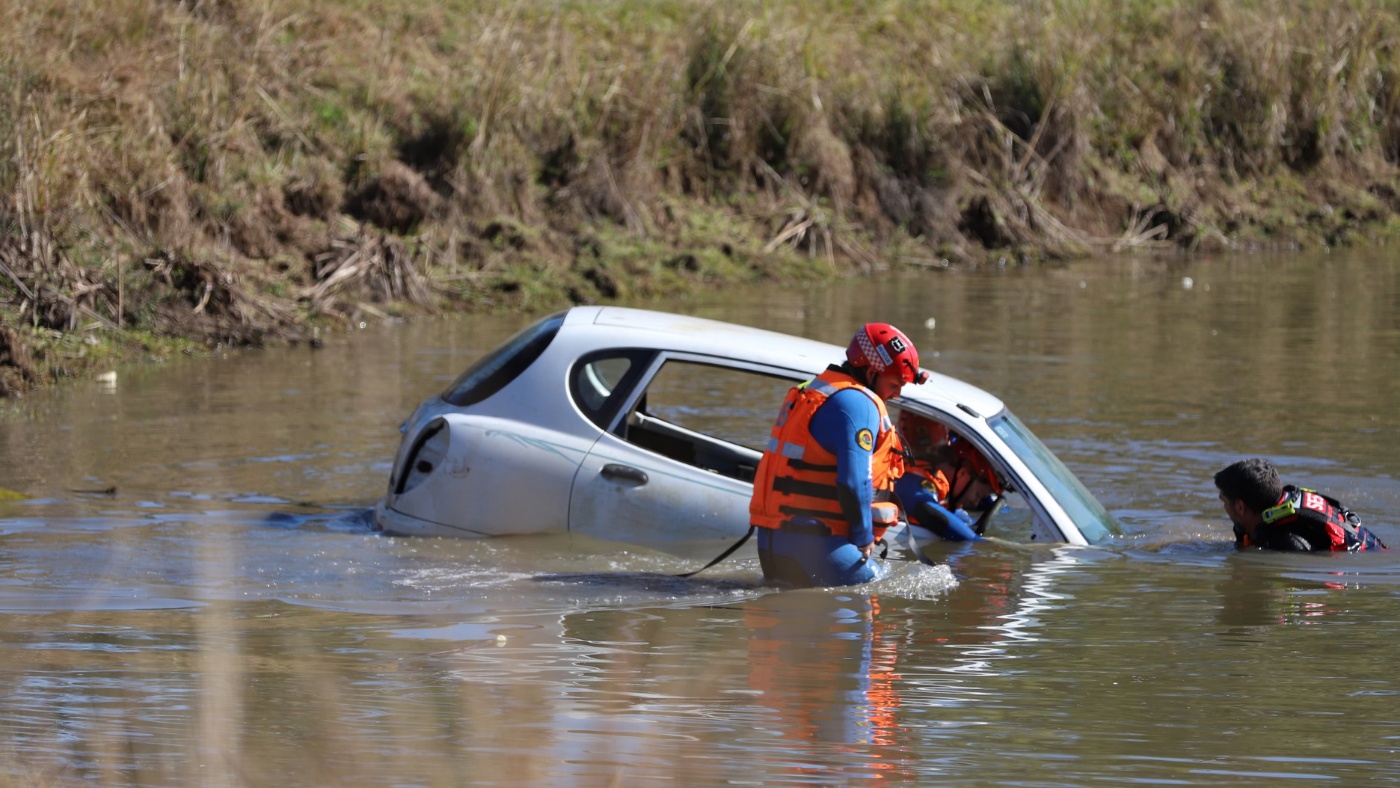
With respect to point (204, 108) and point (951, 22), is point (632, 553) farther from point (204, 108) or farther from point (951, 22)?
point (951, 22)

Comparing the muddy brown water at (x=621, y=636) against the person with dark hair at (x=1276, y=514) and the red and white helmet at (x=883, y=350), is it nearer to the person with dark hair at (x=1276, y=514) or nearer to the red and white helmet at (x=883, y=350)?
the person with dark hair at (x=1276, y=514)

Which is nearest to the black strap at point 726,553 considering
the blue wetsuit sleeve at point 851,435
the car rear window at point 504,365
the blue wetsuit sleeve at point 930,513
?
the blue wetsuit sleeve at point 851,435

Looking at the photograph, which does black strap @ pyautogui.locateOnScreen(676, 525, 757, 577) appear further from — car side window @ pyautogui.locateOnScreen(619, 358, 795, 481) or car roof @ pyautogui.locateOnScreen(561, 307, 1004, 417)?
car roof @ pyautogui.locateOnScreen(561, 307, 1004, 417)

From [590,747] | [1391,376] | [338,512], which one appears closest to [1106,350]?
[1391,376]

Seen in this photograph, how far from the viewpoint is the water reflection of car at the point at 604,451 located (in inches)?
287

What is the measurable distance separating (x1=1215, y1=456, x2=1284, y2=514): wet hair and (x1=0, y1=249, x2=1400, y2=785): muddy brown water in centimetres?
28

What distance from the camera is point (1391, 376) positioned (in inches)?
528

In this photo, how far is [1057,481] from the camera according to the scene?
7551 millimetres

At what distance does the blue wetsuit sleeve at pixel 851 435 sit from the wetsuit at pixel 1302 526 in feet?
7.13

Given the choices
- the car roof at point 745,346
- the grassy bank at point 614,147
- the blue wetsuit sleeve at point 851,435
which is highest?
the grassy bank at point 614,147

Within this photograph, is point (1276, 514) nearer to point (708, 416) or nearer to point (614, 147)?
point (708, 416)

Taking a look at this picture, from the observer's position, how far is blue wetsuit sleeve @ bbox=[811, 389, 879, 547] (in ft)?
20.6

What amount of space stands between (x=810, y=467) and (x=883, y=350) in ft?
1.74

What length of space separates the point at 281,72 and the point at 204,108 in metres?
2.13
